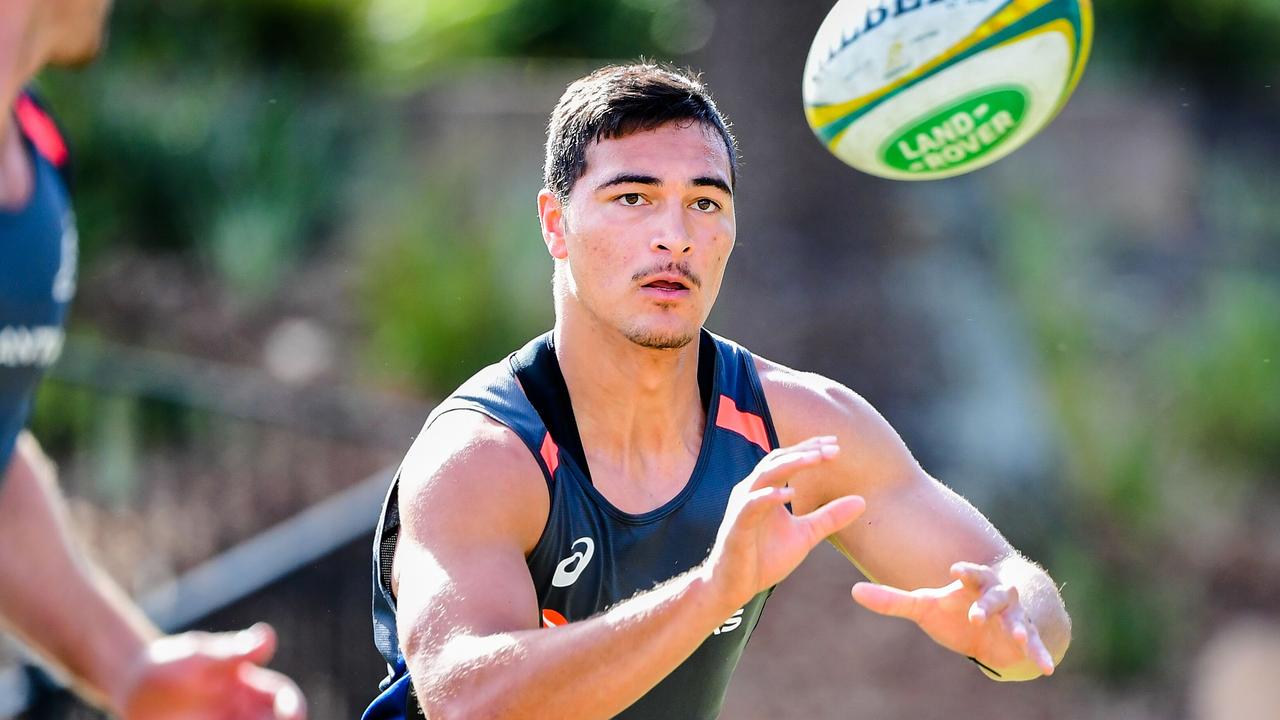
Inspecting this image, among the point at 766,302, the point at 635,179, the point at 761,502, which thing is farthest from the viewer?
the point at 766,302

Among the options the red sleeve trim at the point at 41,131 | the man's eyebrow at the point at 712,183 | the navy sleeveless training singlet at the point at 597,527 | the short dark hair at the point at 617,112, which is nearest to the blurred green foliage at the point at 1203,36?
the short dark hair at the point at 617,112

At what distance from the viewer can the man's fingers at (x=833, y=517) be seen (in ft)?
9.97

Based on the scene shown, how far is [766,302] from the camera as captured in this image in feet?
37.4

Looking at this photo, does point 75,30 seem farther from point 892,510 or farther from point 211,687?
point 892,510

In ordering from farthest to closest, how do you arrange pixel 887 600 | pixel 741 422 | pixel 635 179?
pixel 741 422
pixel 635 179
pixel 887 600

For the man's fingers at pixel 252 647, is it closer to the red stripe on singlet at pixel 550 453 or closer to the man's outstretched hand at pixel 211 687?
the man's outstretched hand at pixel 211 687

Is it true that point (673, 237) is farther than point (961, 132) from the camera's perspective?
No

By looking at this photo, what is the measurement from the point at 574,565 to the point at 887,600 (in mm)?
881

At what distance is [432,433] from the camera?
149 inches

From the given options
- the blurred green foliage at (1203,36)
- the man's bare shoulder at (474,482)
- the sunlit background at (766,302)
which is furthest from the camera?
the blurred green foliage at (1203,36)

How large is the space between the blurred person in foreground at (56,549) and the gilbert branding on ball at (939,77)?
2.08 meters

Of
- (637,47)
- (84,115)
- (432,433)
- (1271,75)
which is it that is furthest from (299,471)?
(1271,75)

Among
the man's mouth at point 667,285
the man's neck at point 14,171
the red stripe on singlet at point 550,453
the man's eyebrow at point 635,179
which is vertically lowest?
the red stripe on singlet at point 550,453

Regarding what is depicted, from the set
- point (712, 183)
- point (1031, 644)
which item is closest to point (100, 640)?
point (712, 183)
